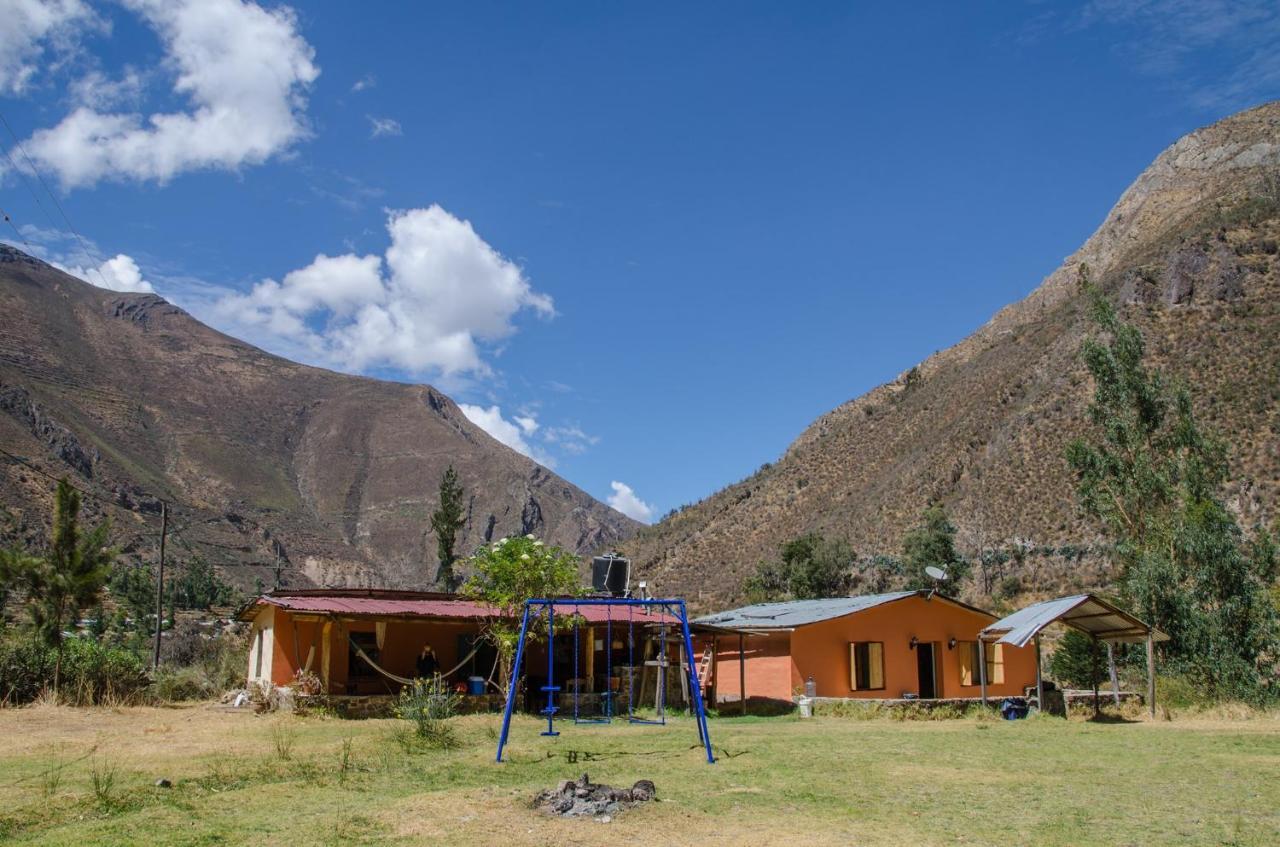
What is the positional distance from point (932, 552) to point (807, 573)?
699cm

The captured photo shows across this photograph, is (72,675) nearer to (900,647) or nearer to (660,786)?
(660,786)

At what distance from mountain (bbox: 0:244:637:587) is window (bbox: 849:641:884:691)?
48.6 m

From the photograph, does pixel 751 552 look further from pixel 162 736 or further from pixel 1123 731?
pixel 162 736

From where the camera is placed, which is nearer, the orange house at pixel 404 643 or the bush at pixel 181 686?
the orange house at pixel 404 643

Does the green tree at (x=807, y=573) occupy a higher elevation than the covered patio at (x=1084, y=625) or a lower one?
higher

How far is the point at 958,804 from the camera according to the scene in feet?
30.6

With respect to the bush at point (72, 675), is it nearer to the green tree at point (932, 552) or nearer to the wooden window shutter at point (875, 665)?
the wooden window shutter at point (875, 665)

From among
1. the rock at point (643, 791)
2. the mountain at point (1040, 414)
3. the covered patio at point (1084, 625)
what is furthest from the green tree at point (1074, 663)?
the rock at point (643, 791)

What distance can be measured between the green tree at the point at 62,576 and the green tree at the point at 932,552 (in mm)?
32505

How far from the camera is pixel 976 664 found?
25.7m

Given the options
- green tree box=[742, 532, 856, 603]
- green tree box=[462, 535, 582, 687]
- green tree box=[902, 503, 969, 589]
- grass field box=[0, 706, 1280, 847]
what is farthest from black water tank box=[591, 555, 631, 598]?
green tree box=[742, 532, 856, 603]

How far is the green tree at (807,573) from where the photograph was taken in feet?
164

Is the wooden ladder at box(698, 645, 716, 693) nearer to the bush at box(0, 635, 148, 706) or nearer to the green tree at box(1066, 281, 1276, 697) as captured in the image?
the green tree at box(1066, 281, 1276, 697)

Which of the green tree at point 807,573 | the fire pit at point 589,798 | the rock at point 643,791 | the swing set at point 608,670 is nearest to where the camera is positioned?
the fire pit at point 589,798
